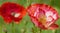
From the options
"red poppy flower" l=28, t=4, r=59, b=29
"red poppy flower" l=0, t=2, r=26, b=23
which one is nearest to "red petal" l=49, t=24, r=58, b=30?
"red poppy flower" l=28, t=4, r=59, b=29

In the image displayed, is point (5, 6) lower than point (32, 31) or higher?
higher

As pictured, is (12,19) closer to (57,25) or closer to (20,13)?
(20,13)

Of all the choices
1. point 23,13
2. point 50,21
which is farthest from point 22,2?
point 50,21

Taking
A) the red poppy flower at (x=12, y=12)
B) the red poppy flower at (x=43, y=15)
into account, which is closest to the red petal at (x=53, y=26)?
the red poppy flower at (x=43, y=15)

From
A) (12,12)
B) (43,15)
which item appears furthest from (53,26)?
(12,12)

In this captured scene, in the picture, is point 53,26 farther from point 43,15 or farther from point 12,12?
point 12,12
